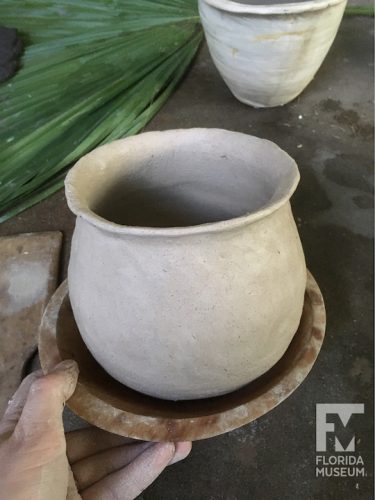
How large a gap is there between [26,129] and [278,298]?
5.12 ft

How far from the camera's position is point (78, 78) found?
2.34 m

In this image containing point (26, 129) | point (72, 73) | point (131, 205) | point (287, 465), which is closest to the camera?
point (131, 205)

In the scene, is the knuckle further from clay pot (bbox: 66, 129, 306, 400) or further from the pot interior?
the pot interior

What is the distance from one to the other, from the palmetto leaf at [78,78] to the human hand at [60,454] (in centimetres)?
110

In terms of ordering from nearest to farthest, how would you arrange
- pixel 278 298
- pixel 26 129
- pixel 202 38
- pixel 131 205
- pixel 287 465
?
pixel 278 298
pixel 131 205
pixel 287 465
pixel 26 129
pixel 202 38

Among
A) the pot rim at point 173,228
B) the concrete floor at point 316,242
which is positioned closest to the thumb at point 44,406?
the pot rim at point 173,228

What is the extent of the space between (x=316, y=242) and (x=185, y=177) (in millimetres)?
861

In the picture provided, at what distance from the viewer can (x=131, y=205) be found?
1.17 metres

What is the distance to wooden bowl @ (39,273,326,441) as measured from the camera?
94cm

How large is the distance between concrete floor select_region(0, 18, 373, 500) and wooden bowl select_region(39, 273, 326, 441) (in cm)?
39

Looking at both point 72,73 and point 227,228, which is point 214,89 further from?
point 227,228

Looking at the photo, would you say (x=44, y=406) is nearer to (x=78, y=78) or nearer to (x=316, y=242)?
(x=316, y=242)

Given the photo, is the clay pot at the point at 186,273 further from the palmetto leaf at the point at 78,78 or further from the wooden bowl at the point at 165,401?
the palmetto leaf at the point at 78,78

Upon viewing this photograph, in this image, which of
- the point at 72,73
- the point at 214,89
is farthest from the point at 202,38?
the point at 72,73
